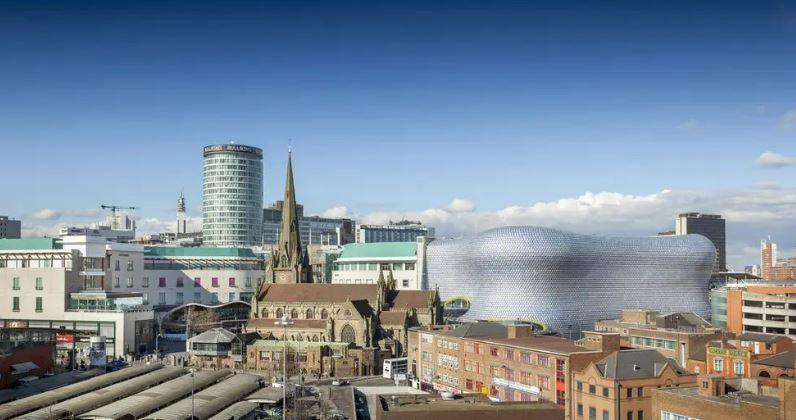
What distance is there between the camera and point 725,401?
66875mm

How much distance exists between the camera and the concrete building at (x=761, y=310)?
142250 mm

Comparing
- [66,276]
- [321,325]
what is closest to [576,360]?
[321,325]

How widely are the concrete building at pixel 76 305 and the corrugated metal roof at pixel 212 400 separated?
40.8m

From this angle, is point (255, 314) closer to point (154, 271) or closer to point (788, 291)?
point (154, 271)

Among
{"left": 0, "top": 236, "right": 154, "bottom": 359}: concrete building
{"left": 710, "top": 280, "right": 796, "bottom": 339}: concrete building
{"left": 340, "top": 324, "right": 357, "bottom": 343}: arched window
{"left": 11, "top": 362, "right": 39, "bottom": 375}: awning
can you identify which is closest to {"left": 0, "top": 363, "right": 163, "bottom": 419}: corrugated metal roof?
{"left": 11, "top": 362, "right": 39, "bottom": 375}: awning

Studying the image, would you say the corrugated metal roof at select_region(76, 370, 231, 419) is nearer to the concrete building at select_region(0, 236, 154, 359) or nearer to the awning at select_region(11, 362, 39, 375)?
the awning at select_region(11, 362, 39, 375)

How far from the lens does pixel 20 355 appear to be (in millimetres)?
103000

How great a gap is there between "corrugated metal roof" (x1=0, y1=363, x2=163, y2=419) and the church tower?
5517cm

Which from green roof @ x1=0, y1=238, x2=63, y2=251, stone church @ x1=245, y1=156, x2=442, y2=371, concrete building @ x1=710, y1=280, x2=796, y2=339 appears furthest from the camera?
green roof @ x1=0, y1=238, x2=63, y2=251

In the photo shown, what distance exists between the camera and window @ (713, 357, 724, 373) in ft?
315

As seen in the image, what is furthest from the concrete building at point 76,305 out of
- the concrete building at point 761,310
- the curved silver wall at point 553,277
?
the concrete building at point 761,310

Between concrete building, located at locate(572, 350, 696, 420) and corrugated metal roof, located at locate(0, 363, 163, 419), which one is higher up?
concrete building, located at locate(572, 350, 696, 420)

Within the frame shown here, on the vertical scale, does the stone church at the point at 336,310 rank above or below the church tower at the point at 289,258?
below

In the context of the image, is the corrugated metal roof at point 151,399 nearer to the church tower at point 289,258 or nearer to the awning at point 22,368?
the awning at point 22,368
